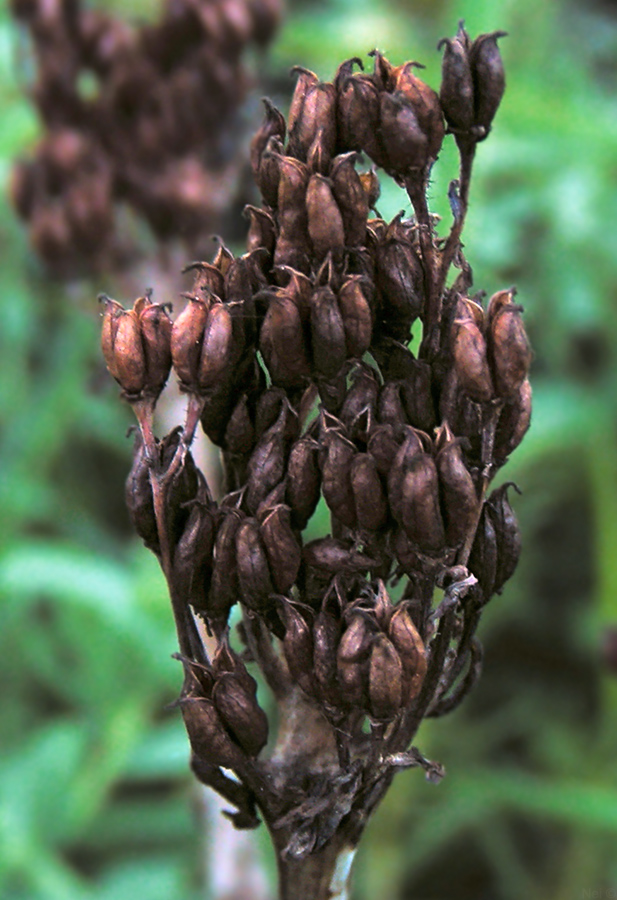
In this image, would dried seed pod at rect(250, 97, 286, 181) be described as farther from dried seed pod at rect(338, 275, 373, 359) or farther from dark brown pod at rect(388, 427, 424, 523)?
dark brown pod at rect(388, 427, 424, 523)

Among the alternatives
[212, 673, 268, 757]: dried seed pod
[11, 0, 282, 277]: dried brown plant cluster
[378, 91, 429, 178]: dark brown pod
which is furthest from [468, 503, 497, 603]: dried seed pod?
[11, 0, 282, 277]: dried brown plant cluster

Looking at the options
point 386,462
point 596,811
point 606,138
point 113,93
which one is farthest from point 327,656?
point 606,138

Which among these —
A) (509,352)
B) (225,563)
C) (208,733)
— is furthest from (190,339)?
(208,733)

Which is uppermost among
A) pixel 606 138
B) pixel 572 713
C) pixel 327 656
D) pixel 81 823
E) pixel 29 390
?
pixel 29 390

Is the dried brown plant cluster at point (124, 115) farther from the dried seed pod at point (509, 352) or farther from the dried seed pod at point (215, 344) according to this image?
the dried seed pod at point (509, 352)

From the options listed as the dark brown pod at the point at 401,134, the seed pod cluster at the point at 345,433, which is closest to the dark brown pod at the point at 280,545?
the seed pod cluster at the point at 345,433

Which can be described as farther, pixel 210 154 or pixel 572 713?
pixel 572 713

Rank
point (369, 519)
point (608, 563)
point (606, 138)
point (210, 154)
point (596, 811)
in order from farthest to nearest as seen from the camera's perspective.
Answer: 1. point (608, 563)
2. point (606, 138)
3. point (210, 154)
4. point (596, 811)
5. point (369, 519)

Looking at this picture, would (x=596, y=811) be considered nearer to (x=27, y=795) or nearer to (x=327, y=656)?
(x=27, y=795)
